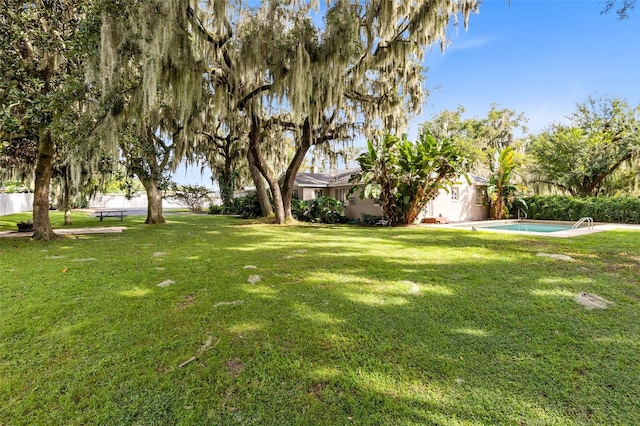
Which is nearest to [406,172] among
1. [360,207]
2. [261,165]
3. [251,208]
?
[360,207]

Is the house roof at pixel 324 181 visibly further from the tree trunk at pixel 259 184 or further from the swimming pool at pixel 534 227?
the swimming pool at pixel 534 227

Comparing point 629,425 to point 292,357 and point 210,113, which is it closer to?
point 292,357

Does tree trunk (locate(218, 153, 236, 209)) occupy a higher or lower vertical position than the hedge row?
higher

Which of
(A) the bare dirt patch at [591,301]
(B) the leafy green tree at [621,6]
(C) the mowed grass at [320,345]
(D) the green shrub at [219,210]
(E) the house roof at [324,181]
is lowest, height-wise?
(C) the mowed grass at [320,345]

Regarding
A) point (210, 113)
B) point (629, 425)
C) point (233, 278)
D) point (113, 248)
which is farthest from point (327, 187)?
point (629, 425)

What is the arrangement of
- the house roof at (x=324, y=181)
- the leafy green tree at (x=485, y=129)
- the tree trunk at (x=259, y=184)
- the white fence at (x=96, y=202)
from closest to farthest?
the tree trunk at (x=259, y=184)
the house roof at (x=324, y=181)
the white fence at (x=96, y=202)
the leafy green tree at (x=485, y=129)

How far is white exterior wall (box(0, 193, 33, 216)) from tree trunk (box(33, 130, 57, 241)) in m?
15.7

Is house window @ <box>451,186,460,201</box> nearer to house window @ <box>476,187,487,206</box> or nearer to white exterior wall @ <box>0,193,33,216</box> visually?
house window @ <box>476,187,487,206</box>

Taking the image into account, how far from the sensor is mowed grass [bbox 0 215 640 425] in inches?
73.4

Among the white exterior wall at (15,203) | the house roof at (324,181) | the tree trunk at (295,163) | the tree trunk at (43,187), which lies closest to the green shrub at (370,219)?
the house roof at (324,181)

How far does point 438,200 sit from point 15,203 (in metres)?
26.5

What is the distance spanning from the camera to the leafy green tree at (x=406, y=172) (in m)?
11.3

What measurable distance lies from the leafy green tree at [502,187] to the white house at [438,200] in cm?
76

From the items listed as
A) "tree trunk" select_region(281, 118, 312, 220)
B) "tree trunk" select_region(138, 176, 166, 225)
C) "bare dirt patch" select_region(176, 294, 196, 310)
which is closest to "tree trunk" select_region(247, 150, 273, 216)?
"tree trunk" select_region(281, 118, 312, 220)
